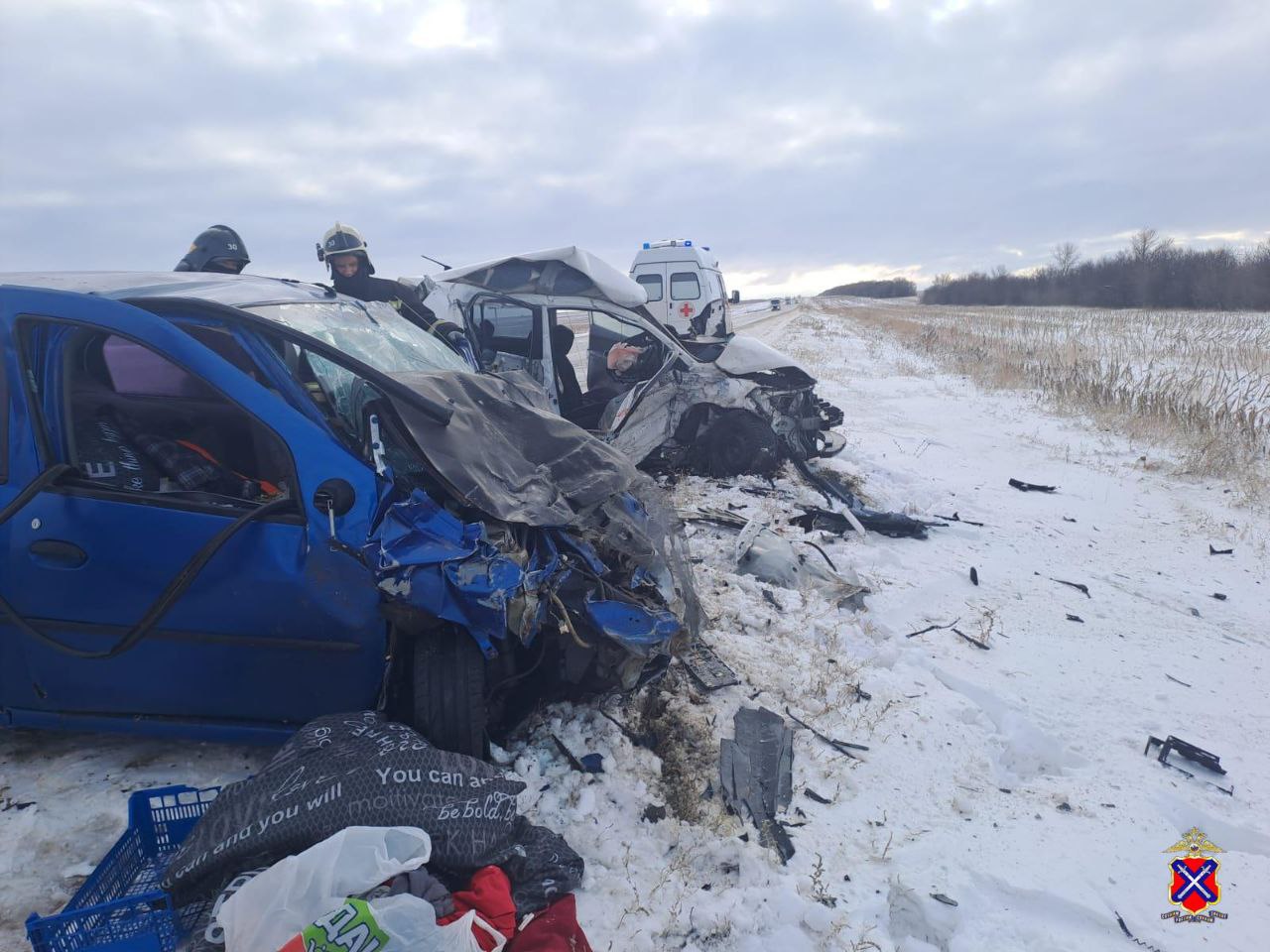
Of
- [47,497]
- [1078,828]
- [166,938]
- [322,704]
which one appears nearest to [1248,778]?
[1078,828]

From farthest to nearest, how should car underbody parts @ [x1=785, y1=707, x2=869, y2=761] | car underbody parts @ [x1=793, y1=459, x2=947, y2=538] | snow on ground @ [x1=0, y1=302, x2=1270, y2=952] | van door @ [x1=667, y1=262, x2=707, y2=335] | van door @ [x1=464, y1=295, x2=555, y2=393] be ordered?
van door @ [x1=667, y1=262, x2=707, y2=335], van door @ [x1=464, y1=295, x2=555, y2=393], car underbody parts @ [x1=793, y1=459, x2=947, y2=538], car underbody parts @ [x1=785, y1=707, x2=869, y2=761], snow on ground @ [x1=0, y1=302, x2=1270, y2=952]

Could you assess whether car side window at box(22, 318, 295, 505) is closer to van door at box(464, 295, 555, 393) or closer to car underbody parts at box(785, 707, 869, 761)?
car underbody parts at box(785, 707, 869, 761)

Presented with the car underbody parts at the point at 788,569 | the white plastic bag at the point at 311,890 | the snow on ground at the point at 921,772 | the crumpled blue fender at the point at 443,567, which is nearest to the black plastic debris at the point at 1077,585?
the snow on ground at the point at 921,772

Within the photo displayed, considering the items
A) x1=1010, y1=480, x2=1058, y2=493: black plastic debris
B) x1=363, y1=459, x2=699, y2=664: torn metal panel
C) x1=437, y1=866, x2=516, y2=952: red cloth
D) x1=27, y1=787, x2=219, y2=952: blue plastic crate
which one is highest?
x1=363, y1=459, x2=699, y2=664: torn metal panel

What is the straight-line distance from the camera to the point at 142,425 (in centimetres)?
275

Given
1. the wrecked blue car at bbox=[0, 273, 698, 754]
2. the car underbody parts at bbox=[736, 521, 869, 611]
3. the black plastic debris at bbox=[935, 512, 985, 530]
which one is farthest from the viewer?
the black plastic debris at bbox=[935, 512, 985, 530]

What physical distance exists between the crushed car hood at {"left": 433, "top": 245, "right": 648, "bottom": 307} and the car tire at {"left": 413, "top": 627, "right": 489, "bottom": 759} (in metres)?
5.10

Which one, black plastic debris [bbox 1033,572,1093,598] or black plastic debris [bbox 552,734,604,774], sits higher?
black plastic debris [bbox 552,734,604,774]

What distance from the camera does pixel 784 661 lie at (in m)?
3.82

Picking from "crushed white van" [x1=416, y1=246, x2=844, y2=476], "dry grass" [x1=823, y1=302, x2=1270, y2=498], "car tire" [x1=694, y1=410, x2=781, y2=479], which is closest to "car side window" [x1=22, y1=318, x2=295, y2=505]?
"crushed white van" [x1=416, y1=246, x2=844, y2=476]

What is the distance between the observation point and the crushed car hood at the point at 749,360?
753cm

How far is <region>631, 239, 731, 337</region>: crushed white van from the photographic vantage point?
13.4m

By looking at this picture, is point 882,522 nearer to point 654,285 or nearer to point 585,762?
point 585,762

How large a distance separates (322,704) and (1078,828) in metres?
2.95
